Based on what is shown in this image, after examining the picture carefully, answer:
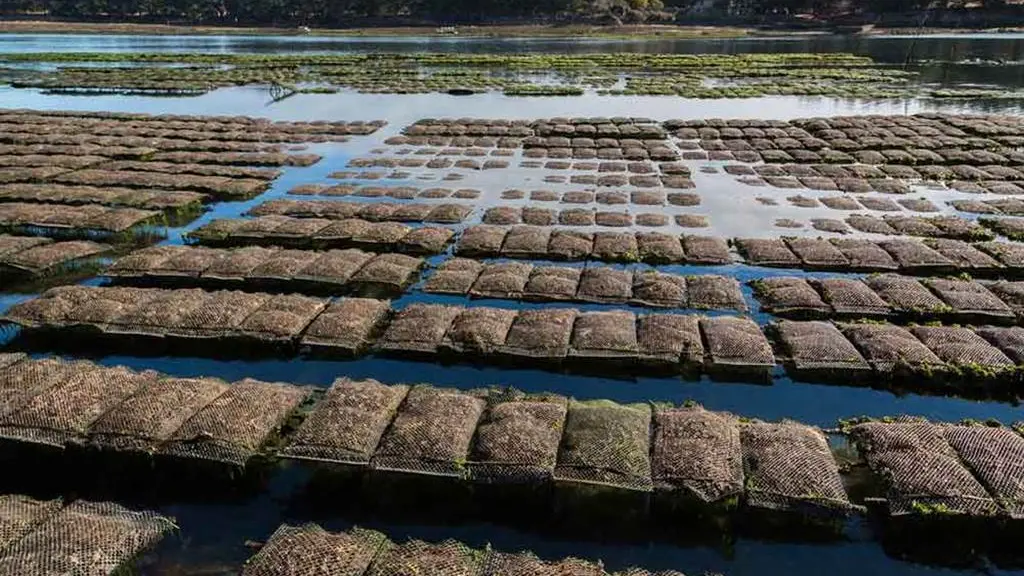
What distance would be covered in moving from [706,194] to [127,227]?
1944 cm

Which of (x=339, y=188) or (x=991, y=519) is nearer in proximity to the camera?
(x=991, y=519)

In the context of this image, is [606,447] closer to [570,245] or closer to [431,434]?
[431,434]

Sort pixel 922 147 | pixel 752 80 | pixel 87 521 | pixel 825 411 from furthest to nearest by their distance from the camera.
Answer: pixel 752 80, pixel 922 147, pixel 825 411, pixel 87 521

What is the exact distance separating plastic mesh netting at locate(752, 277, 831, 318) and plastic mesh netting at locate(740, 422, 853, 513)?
16.7 feet

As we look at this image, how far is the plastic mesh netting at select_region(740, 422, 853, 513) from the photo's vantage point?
366 inches

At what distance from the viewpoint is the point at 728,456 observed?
9914 mm

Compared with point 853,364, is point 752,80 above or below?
above

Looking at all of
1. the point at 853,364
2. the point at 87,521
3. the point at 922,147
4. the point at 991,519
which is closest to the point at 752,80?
the point at 922,147

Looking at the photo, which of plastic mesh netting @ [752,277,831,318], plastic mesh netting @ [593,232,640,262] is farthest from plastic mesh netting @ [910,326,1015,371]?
plastic mesh netting @ [593,232,640,262]

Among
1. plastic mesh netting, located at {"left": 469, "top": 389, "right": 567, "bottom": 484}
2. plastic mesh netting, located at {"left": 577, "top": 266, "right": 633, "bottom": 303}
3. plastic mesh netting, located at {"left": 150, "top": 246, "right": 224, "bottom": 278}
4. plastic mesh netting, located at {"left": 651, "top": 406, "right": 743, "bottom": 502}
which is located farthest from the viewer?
plastic mesh netting, located at {"left": 150, "top": 246, "right": 224, "bottom": 278}

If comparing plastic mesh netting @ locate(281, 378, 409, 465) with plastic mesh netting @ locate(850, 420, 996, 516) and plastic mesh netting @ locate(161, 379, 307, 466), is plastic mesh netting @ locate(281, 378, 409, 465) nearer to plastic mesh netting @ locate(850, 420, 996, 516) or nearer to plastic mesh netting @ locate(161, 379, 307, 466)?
plastic mesh netting @ locate(161, 379, 307, 466)

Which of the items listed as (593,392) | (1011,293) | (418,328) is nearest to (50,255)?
(418,328)

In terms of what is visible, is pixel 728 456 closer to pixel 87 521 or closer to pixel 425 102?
pixel 87 521

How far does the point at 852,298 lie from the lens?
15.2m
